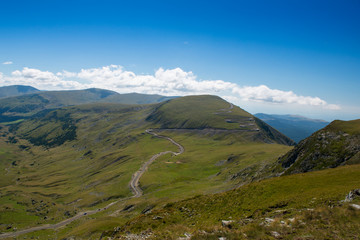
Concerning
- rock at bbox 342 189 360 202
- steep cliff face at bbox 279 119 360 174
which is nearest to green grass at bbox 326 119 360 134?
steep cliff face at bbox 279 119 360 174

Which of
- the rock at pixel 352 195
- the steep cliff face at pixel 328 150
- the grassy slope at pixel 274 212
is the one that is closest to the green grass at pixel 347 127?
the steep cliff face at pixel 328 150

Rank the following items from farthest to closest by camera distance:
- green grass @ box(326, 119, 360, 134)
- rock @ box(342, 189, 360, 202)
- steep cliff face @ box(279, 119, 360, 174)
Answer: green grass @ box(326, 119, 360, 134), steep cliff face @ box(279, 119, 360, 174), rock @ box(342, 189, 360, 202)

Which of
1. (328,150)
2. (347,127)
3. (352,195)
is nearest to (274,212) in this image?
(352,195)

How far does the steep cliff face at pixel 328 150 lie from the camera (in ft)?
184

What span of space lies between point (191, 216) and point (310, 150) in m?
51.1

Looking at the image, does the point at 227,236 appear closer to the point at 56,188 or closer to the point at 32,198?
the point at 32,198

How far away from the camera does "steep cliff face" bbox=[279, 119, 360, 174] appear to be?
5605cm

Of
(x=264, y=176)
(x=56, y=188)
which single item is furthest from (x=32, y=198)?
(x=264, y=176)

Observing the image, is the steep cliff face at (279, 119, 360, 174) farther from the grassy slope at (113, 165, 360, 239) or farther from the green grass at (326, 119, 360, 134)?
the grassy slope at (113, 165, 360, 239)

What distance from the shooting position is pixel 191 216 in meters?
38.1

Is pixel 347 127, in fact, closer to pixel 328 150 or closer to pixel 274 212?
pixel 328 150

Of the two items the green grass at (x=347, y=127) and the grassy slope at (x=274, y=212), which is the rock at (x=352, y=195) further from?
the green grass at (x=347, y=127)

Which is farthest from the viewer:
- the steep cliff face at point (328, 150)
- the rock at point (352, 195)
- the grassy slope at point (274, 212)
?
the steep cliff face at point (328, 150)

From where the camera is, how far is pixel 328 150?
61.6 metres
